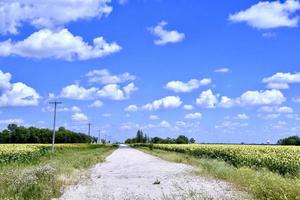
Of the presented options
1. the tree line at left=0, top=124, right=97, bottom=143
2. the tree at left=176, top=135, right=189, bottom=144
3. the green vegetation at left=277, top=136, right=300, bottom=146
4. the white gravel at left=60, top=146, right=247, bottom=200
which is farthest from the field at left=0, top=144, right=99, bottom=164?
the tree at left=176, top=135, right=189, bottom=144

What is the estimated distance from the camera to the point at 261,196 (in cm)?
1376

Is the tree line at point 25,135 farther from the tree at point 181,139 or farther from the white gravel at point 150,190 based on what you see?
the white gravel at point 150,190

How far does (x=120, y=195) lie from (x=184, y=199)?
3483mm

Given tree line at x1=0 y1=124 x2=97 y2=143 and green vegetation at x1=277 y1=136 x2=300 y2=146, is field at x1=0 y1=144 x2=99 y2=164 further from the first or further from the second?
tree line at x1=0 y1=124 x2=97 y2=143

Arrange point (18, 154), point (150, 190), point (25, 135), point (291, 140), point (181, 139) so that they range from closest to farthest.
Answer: point (150, 190) → point (18, 154) → point (291, 140) → point (25, 135) → point (181, 139)

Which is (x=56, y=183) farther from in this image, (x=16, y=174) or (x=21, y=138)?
(x=21, y=138)

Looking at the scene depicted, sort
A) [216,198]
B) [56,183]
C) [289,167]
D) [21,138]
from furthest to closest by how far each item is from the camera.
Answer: [21,138]
[289,167]
[56,183]
[216,198]

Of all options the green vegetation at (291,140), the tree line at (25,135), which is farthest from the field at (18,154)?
the tree line at (25,135)

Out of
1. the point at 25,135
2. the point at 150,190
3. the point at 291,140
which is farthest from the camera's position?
the point at 25,135

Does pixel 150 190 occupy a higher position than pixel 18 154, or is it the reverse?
pixel 18 154

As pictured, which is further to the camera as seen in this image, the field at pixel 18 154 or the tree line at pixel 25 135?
the tree line at pixel 25 135

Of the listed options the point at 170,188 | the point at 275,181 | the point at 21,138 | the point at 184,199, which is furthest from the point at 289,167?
the point at 21,138

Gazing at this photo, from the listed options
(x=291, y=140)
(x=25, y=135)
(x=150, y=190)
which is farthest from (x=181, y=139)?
(x=150, y=190)

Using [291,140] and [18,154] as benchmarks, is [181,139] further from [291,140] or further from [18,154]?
[18,154]
